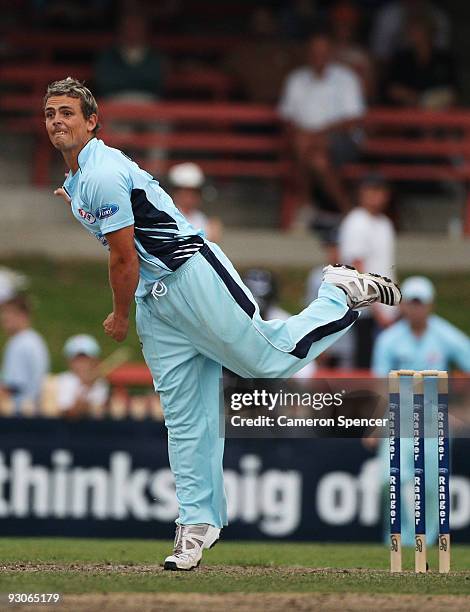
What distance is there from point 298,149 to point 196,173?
12.7 ft

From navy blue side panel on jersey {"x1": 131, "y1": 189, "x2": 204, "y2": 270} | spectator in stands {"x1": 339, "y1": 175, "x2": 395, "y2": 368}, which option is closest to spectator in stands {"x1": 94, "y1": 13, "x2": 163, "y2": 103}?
spectator in stands {"x1": 339, "y1": 175, "x2": 395, "y2": 368}

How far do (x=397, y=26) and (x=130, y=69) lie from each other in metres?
3.24

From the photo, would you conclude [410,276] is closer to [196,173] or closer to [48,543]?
[196,173]

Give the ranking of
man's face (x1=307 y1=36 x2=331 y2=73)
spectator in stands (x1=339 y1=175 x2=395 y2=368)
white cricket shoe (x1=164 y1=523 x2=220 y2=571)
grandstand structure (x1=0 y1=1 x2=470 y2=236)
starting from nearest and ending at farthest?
white cricket shoe (x1=164 y1=523 x2=220 y2=571) < spectator in stands (x1=339 y1=175 x2=395 y2=368) < man's face (x1=307 y1=36 x2=331 y2=73) < grandstand structure (x1=0 y1=1 x2=470 y2=236)

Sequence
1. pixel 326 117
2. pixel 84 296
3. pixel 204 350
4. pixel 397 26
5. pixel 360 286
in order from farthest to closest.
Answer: pixel 397 26, pixel 84 296, pixel 326 117, pixel 360 286, pixel 204 350

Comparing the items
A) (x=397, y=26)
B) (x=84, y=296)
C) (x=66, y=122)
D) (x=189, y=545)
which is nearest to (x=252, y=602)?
(x=189, y=545)

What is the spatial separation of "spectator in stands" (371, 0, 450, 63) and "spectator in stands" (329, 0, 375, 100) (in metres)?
0.40

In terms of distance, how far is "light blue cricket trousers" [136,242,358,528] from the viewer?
754cm

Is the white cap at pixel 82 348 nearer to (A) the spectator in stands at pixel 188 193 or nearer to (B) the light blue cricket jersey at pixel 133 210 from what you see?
(A) the spectator in stands at pixel 188 193

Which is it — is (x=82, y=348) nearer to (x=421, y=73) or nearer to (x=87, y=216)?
(x=87, y=216)

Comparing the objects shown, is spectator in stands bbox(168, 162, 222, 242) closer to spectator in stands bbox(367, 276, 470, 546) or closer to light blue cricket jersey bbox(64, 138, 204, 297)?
spectator in stands bbox(367, 276, 470, 546)

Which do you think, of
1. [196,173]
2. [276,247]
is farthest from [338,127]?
[196,173]

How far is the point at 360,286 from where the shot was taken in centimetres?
810

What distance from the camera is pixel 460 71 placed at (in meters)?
20.0
